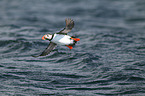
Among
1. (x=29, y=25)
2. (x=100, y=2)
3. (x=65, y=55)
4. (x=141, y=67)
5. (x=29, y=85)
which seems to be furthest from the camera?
(x=100, y=2)

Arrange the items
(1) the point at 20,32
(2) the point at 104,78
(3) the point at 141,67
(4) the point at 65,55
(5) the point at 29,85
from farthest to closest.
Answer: (1) the point at 20,32, (4) the point at 65,55, (3) the point at 141,67, (2) the point at 104,78, (5) the point at 29,85

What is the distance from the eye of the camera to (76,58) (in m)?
16.2

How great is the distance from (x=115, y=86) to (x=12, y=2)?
24.1 metres

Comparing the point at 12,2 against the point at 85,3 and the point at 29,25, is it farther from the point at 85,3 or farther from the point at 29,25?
the point at 29,25

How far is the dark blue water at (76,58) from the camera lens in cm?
1282

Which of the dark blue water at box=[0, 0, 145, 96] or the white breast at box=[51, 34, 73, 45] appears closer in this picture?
the white breast at box=[51, 34, 73, 45]

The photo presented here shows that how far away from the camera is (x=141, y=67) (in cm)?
1507

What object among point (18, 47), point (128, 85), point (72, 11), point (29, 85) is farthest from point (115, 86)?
point (72, 11)

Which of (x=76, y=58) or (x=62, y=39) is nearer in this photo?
(x=62, y=39)

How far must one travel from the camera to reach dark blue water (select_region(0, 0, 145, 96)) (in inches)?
505

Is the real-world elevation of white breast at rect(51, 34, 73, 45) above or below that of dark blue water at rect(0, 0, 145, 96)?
above

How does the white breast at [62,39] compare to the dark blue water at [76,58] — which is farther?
the dark blue water at [76,58]

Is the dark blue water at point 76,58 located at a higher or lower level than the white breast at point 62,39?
lower

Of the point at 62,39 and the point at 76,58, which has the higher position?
the point at 62,39
